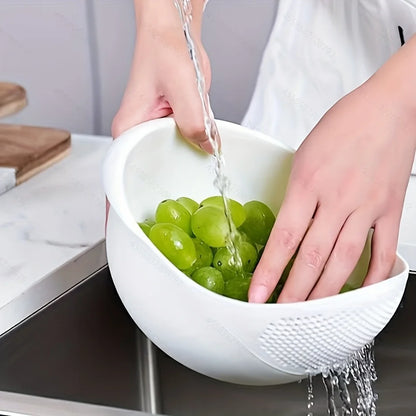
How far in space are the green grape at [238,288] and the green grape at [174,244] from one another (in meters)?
0.04

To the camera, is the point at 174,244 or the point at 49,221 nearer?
the point at 174,244

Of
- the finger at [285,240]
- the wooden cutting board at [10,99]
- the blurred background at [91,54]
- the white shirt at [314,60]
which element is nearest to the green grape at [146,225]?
the finger at [285,240]

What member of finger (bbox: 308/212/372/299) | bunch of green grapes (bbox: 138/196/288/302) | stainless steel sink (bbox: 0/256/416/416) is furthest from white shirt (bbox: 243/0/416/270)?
finger (bbox: 308/212/372/299)

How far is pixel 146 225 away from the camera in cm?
72

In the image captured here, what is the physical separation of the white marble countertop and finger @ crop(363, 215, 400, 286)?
0.36 meters

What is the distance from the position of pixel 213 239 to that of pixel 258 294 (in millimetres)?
117

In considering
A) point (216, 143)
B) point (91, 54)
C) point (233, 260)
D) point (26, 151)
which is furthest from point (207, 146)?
point (91, 54)

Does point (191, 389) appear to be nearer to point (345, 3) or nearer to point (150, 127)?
point (150, 127)

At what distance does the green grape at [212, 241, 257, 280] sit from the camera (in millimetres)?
706

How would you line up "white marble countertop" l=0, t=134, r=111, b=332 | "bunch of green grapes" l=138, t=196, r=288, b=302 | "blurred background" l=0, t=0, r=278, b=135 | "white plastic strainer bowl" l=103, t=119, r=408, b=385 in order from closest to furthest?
"white plastic strainer bowl" l=103, t=119, r=408, b=385
"bunch of green grapes" l=138, t=196, r=288, b=302
"white marble countertop" l=0, t=134, r=111, b=332
"blurred background" l=0, t=0, r=278, b=135

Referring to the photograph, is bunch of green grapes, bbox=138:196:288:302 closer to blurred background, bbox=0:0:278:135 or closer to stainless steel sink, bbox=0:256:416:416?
stainless steel sink, bbox=0:256:416:416

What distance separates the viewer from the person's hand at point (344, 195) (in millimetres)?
608

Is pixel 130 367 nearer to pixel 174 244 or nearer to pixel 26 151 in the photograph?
pixel 174 244

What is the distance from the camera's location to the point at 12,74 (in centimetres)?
204
